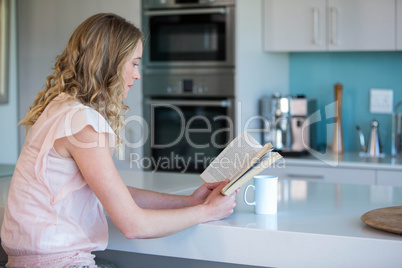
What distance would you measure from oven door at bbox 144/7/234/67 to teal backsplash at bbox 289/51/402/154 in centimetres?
70

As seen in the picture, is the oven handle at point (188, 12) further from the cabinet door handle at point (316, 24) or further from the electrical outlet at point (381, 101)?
the electrical outlet at point (381, 101)

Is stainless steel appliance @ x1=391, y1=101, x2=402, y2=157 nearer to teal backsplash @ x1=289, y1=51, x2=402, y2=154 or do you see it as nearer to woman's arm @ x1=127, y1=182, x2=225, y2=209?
teal backsplash @ x1=289, y1=51, x2=402, y2=154

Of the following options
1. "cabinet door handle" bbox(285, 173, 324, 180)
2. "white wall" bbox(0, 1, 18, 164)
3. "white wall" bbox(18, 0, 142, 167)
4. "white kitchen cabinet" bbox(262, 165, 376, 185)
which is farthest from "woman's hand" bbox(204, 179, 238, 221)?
"white wall" bbox(0, 1, 18, 164)

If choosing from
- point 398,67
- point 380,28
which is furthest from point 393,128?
point 380,28

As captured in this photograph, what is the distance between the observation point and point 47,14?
3.54m

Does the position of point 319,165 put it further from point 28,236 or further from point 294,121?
point 28,236

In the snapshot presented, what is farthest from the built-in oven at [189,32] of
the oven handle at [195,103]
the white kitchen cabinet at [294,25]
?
the white kitchen cabinet at [294,25]

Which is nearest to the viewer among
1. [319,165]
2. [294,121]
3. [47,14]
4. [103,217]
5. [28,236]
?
[28,236]

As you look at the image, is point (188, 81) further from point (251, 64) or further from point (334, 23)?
point (334, 23)

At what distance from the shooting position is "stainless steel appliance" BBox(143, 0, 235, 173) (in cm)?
318

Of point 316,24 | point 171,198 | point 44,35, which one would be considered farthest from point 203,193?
point 44,35

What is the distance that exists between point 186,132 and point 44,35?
3.70 ft

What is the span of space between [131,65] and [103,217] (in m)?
0.43

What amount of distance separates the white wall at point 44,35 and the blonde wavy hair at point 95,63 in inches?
73.1
